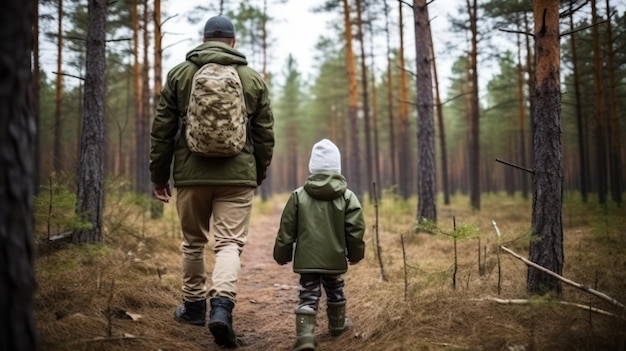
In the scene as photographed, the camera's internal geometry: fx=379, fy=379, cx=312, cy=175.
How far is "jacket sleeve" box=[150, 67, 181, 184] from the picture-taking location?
3.31 meters

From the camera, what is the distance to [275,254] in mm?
3312

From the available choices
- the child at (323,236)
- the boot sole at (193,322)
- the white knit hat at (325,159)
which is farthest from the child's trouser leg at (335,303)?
the boot sole at (193,322)

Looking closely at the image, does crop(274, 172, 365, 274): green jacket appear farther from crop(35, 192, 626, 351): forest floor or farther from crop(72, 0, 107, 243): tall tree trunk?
crop(72, 0, 107, 243): tall tree trunk

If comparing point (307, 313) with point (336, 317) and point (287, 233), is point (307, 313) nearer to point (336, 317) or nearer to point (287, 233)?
point (336, 317)

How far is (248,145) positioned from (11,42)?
198 centimetres

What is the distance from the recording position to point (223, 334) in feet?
9.51

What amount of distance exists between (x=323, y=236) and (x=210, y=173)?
1.09 m

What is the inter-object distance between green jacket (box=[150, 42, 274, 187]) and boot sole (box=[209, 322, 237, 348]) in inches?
43.7

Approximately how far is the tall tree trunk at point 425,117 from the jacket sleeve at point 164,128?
20.4 feet

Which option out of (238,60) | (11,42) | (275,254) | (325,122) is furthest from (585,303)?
(325,122)

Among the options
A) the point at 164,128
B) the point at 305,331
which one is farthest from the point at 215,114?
the point at 305,331

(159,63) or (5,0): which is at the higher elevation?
(159,63)

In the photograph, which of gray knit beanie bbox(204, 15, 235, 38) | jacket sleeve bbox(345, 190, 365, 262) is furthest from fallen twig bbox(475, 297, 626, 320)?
gray knit beanie bbox(204, 15, 235, 38)

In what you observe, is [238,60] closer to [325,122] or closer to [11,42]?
[11,42]
